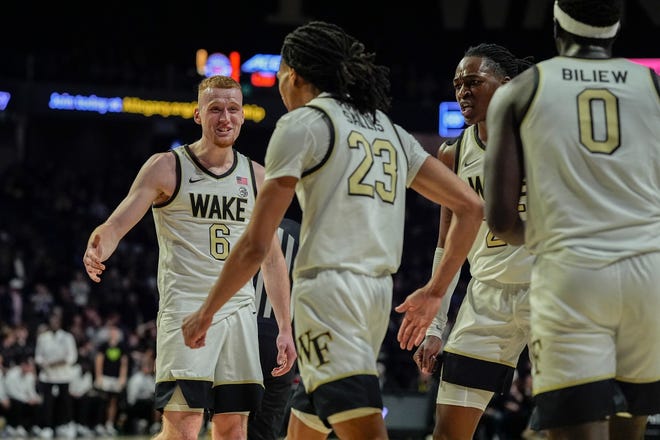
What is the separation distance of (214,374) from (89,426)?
41.5 ft

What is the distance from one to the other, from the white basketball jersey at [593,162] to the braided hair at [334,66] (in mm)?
756

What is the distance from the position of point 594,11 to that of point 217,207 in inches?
113

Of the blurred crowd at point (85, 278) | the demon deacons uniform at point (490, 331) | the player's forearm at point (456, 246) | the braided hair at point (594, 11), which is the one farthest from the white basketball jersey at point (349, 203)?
the blurred crowd at point (85, 278)

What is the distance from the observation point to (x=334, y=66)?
13.5ft

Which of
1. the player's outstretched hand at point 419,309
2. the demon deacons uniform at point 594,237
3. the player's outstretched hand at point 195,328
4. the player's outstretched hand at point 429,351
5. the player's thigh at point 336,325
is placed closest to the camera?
the demon deacons uniform at point 594,237

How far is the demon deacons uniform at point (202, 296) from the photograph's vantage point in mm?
5660

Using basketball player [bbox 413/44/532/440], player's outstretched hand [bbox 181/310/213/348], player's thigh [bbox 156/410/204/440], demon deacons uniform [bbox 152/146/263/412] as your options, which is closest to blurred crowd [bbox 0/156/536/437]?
demon deacons uniform [bbox 152/146/263/412]

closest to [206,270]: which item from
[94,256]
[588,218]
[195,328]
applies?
[94,256]

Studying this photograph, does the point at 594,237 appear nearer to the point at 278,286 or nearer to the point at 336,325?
the point at 336,325

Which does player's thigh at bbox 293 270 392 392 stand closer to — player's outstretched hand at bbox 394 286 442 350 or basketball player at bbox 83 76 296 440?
player's outstretched hand at bbox 394 286 442 350

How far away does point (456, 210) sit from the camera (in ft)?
13.8

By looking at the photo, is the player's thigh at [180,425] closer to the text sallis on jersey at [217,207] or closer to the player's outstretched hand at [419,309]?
the text sallis on jersey at [217,207]

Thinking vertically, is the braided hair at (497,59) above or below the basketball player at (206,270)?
above

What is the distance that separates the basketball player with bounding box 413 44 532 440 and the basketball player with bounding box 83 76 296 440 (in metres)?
0.98
